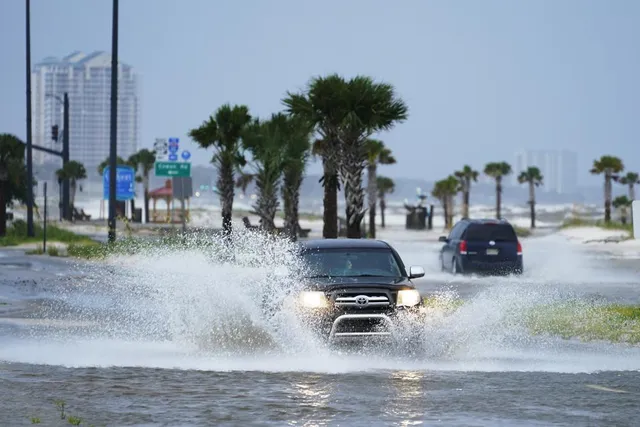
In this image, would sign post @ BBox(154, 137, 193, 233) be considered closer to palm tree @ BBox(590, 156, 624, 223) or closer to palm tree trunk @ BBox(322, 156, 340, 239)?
palm tree trunk @ BBox(322, 156, 340, 239)

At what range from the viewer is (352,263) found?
18.9m

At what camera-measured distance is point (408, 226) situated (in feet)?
360

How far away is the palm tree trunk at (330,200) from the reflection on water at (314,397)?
1311 inches

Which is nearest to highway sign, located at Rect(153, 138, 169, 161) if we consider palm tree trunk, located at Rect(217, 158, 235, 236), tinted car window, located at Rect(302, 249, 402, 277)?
palm tree trunk, located at Rect(217, 158, 235, 236)

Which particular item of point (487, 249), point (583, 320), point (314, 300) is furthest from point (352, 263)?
point (487, 249)

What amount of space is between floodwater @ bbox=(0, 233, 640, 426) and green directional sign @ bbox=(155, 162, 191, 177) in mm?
45840

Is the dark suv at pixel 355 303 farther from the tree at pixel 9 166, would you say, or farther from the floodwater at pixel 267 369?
the tree at pixel 9 166

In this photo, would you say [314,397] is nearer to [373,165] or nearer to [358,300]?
[358,300]

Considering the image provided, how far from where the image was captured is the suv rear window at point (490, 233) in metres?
38.9

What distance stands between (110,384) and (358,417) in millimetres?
3401

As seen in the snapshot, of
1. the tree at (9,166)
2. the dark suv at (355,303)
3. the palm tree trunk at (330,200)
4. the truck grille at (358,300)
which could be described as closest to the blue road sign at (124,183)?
the tree at (9,166)

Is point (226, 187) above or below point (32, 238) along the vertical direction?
above

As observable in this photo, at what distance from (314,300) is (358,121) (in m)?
29.3

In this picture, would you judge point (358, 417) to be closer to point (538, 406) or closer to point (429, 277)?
point (538, 406)
